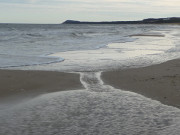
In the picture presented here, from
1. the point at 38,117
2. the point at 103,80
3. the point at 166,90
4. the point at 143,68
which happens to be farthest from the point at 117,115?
the point at 143,68

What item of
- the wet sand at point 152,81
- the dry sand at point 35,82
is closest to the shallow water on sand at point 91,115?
the wet sand at point 152,81

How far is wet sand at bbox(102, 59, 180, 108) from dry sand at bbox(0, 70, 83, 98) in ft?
3.84

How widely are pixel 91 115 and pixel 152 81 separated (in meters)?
3.78

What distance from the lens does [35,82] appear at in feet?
30.9

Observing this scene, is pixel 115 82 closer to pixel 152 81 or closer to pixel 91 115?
pixel 152 81

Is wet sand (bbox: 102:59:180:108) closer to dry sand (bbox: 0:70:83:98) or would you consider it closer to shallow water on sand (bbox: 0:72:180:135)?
shallow water on sand (bbox: 0:72:180:135)

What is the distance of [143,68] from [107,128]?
7.01 meters

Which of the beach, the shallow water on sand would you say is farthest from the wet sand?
the shallow water on sand

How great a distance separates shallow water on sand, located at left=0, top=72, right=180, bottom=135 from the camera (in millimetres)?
5332

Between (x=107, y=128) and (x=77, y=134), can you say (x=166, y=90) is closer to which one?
(x=107, y=128)

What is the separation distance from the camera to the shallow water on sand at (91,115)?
533 cm

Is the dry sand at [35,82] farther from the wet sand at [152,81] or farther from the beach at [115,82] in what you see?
the wet sand at [152,81]

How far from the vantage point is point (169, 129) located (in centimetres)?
534

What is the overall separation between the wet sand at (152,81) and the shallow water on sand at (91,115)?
0.43 meters
